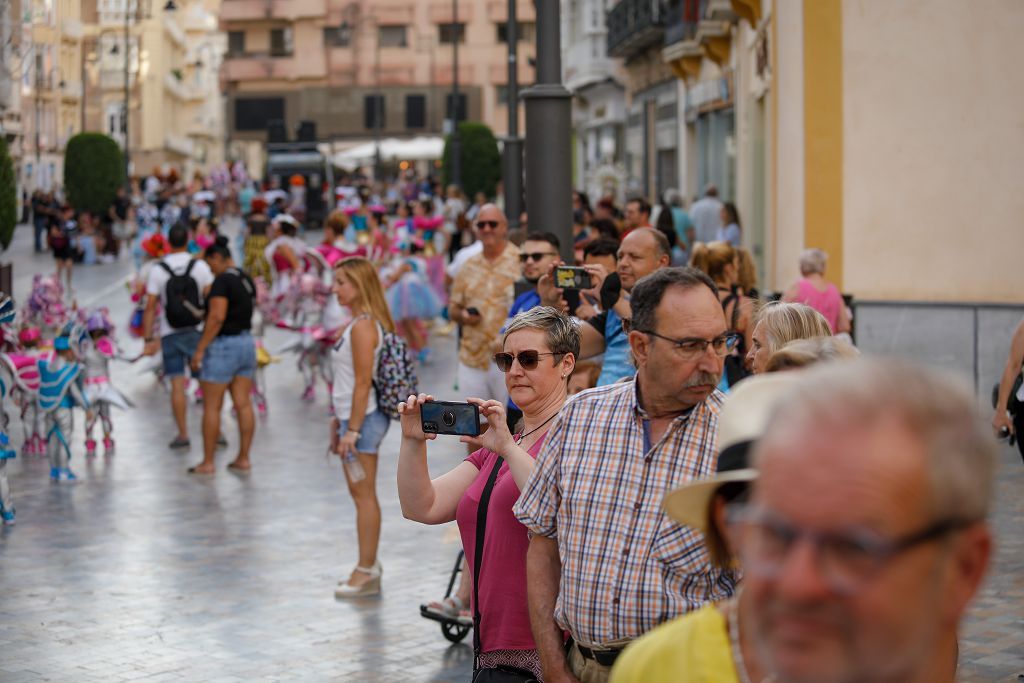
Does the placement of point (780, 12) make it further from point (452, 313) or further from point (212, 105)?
point (212, 105)

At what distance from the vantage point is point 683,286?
4410 mm

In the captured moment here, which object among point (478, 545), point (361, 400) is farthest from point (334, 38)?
point (478, 545)

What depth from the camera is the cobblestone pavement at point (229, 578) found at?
8094mm

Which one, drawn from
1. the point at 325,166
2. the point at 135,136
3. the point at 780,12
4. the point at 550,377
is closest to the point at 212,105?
the point at 135,136

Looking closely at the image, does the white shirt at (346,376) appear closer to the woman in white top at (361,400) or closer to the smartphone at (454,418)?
the woman in white top at (361,400)

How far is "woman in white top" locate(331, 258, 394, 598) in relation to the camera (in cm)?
941

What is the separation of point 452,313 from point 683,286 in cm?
742

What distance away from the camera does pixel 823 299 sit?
41.3 ft

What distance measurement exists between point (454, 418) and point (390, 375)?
457 cm

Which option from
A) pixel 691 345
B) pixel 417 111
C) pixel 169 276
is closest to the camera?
pixel 691 345

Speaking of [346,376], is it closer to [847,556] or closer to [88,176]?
[847,556]

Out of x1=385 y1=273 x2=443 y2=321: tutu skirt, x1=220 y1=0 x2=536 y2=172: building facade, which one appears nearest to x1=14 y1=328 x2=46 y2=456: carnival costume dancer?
x1=385 y1=273 x2=443 y2=321: tutu skirt

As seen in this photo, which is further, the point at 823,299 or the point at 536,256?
the point at 823,299

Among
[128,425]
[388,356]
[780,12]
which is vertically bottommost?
[128,425]
